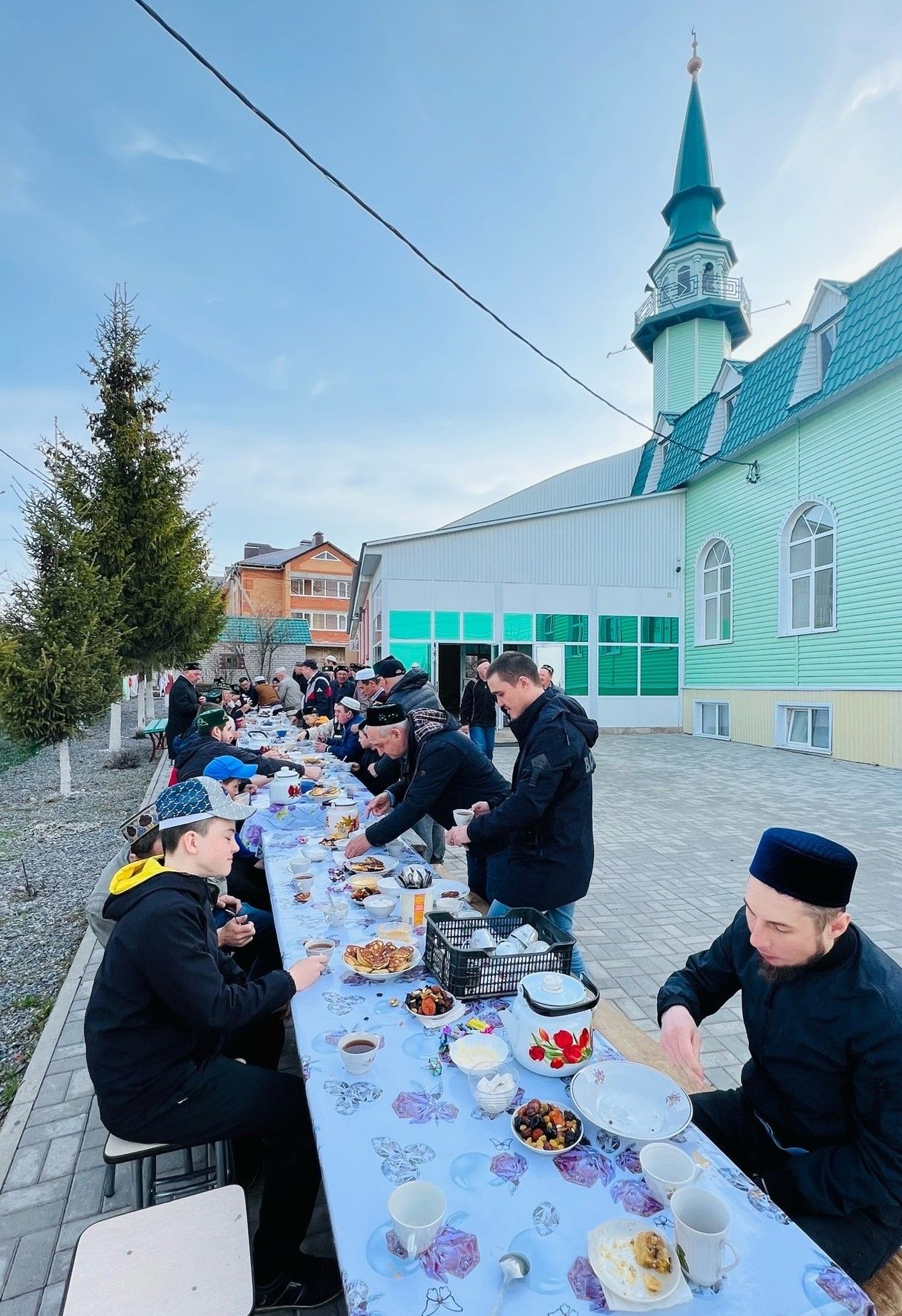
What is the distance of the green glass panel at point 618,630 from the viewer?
18047 mm

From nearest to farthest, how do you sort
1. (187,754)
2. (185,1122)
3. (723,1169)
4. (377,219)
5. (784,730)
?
(723,1169)
(185,1122)
(377,219)
(187,754)
(784,730)

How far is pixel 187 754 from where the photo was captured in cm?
537

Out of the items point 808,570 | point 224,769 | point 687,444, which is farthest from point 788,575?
point 224,769

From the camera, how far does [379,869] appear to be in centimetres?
343

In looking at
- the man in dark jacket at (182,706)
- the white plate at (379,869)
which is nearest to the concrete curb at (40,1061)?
the white plate at (379,869)

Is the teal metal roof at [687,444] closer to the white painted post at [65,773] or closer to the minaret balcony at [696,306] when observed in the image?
the minaret balcony at [696,306]

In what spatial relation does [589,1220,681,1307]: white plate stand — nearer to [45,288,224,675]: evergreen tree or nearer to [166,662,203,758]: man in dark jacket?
[166,662,203,758]: man in dark jacket

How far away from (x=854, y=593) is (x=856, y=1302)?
14558 millimetres

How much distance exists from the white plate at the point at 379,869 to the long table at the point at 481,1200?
133 centimetres

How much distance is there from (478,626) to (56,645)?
33.7ft

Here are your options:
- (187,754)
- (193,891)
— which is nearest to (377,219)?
(187,754)

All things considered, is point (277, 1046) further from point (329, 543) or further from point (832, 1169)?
point (329, 543)

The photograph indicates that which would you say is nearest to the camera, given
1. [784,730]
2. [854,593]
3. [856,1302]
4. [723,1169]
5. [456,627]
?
[856,1302]

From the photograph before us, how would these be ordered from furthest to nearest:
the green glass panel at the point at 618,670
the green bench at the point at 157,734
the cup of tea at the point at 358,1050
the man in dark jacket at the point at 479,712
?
1. the green glass panel at the point at 618,670
2. the green bench at the point at 157,734
3. the man in dark jacket at the point at 479,712
4. the cup of tea at the point at 358,1050
